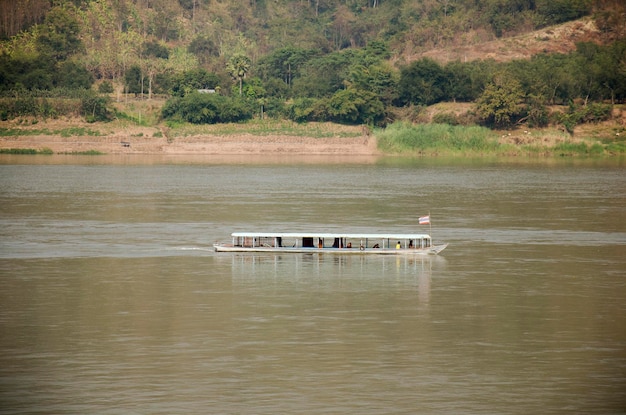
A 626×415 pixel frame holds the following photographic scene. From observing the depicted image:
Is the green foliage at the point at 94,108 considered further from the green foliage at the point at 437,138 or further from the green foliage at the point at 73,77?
the green foliage at the point at 437,138

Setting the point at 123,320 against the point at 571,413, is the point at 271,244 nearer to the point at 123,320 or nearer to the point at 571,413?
the point at 123,320

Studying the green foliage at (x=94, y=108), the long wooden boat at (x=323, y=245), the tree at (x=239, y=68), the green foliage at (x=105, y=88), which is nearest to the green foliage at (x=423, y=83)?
the tree at (x=239, y=68)

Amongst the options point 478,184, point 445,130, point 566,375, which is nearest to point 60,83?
point 445,130

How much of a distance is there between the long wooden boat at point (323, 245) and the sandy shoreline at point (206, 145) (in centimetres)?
12056

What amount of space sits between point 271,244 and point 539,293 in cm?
1720

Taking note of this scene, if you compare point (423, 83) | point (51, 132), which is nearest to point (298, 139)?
Answer: point (423, 83)

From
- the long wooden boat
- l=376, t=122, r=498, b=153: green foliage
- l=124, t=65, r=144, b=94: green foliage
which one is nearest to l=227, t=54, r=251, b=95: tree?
l=124, t=65, r=144, b=94: green foliage

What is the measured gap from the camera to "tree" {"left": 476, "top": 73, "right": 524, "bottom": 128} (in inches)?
6781

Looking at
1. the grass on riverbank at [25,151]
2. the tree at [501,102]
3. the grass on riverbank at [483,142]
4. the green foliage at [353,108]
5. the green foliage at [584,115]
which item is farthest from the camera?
the green foliage at [353,108]

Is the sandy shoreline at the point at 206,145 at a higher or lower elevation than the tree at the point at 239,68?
lower

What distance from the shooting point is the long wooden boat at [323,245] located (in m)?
54.3

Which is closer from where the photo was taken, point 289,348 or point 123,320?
point 289,348

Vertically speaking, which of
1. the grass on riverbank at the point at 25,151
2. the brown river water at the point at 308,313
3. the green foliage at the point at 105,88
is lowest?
the brown river water at the point at 308,313

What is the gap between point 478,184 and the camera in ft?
355
